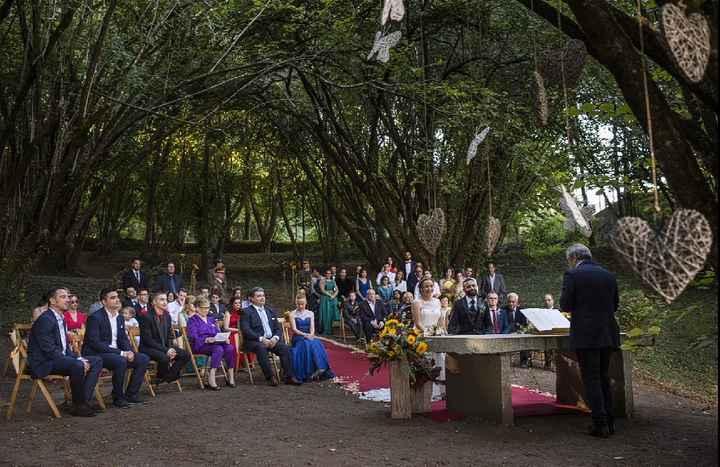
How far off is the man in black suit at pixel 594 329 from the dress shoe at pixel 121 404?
517 cm

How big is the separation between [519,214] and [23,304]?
11881 mm

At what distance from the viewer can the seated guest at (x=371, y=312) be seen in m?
14.4

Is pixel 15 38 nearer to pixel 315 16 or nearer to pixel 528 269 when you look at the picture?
pixel 315 16

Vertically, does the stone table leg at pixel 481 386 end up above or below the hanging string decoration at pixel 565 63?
below

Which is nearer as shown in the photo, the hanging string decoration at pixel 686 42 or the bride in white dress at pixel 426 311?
the hanging string decoration at pixel 686 42

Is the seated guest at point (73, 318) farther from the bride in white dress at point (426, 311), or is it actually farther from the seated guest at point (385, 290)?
the seated guest at point (385, 290)

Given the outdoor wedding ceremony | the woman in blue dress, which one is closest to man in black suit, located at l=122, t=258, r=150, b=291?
the outdoor wedding ceremony

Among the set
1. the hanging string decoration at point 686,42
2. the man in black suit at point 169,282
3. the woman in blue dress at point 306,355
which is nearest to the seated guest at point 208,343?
the woman in blue dress at point 306,355

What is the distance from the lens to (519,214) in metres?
19.5

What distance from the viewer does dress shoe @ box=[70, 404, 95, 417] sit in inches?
322

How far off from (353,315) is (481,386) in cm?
839

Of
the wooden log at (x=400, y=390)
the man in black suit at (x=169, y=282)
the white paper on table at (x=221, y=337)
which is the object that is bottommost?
the wooden log at (x=400, y=390)

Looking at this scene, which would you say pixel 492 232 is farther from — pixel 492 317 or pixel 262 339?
pixel 262 339

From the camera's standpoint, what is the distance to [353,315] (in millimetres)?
15797
